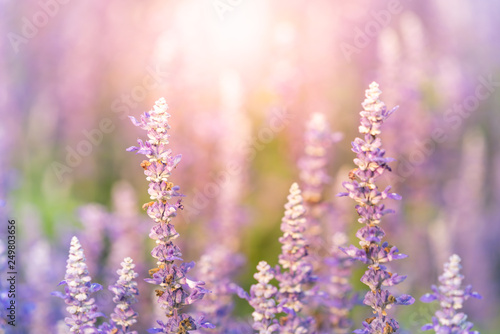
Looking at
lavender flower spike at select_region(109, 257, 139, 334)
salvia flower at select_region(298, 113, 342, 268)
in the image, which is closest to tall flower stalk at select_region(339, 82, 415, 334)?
lavender flower spike at select_region(109, 257, 139, 334)

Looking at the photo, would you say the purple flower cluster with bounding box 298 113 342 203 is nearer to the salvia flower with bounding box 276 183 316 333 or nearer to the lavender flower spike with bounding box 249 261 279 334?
the salvia flower with bounding box 276 183 316 333

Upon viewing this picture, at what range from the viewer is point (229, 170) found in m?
5.35

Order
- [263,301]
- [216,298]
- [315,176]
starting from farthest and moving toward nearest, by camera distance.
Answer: [315,176]
[216,298]
[263,301]

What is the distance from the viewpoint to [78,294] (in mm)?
2809

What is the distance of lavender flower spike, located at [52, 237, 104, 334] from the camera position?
2756mm

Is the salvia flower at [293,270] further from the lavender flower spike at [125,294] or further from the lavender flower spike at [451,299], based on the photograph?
the lavender flower spike at [125,294]

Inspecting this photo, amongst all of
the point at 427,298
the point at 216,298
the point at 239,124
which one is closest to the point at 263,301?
the point at 216,298

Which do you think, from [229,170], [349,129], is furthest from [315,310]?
[349,129]

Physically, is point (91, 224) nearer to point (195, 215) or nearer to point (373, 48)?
point (195, 215)

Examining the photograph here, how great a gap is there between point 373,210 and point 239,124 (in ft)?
9.15

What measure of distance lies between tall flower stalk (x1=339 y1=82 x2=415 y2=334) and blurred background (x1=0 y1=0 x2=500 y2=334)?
1702 mm

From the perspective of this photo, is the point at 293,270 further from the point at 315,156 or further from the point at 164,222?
the point at 315,156

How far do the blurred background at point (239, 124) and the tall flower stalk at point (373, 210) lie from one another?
1.70 m

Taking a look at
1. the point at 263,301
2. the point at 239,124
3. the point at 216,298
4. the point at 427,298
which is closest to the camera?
the point at 427,298
